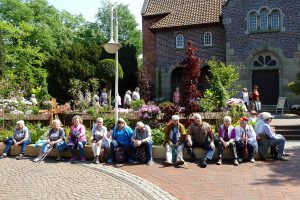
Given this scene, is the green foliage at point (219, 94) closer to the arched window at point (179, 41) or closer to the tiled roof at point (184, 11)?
the tiled roof at point (184, 11)

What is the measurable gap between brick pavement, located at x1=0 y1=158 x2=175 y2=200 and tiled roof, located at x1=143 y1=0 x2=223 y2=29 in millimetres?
18703

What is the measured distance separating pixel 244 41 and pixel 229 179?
17337mm

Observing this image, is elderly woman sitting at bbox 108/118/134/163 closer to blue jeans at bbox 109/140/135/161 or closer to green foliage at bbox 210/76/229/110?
blue jeans at bbox 109/140/135/161

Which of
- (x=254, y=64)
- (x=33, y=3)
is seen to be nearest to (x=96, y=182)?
(x=254, y=64)

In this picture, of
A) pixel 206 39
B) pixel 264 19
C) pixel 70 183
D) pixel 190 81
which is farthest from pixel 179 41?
pixel 70 183

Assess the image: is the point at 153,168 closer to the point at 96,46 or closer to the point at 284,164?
the point at 284,164

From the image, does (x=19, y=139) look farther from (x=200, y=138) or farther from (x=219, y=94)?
(x=219, y=94)

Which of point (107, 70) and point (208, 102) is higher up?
point (107, 70)

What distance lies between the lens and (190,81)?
12.8 m

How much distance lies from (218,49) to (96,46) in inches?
431

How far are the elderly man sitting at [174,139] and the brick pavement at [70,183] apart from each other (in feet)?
5.33

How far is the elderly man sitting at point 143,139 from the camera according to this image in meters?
10.3

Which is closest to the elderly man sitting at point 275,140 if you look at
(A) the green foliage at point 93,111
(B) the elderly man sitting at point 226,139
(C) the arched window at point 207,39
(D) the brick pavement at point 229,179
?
(D) the brick pavement at point 229,179

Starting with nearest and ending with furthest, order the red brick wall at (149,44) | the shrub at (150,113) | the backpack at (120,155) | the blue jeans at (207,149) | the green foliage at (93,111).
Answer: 1. the blue jeans at (207,149)
2. the backpack at (120,155)
3. the shrub at (150,113)
4. the green foliage at (93,111)
5. the red brick wall at (149,44)
